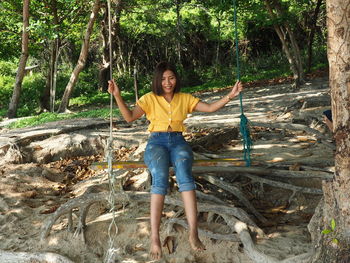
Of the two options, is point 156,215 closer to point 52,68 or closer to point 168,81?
point 168,81

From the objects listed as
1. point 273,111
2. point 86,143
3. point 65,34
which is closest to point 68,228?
point 86,143

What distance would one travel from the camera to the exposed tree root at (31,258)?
371 centimetres

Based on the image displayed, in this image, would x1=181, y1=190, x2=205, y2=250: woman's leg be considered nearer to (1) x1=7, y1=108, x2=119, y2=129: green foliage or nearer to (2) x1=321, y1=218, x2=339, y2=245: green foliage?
(2) x1=321, y1=218, x2=339, y2=245: green foliage

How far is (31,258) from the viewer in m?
3.76

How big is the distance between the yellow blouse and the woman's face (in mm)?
81

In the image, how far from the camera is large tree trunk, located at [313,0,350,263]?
260 centimetres

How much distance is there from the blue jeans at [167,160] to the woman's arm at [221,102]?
0.33 metres

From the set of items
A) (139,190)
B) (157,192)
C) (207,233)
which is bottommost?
(207,233)

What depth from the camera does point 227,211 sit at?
371 centimetres

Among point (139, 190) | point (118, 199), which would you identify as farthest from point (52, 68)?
point (118, 199)

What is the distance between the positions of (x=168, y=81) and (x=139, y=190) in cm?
174

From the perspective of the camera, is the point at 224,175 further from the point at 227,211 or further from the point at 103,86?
the point at 103,86

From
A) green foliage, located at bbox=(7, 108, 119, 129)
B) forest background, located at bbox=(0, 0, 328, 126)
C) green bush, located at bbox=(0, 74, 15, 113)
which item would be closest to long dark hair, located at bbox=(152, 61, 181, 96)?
green foliage, located at bbox=(7, 108, 119, 129)

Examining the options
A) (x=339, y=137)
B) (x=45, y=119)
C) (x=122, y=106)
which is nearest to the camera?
(x=339, y=137)
